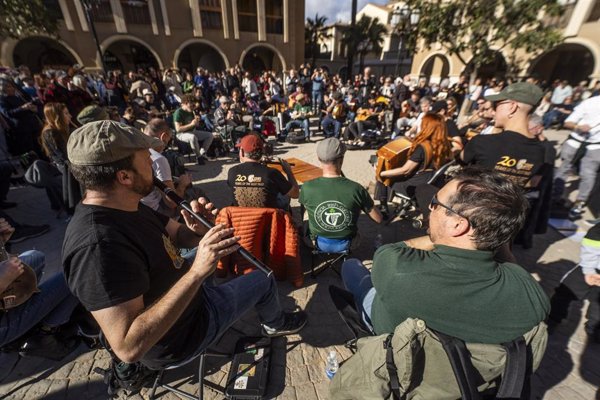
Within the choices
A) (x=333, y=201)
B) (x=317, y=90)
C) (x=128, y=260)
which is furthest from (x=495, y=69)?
(x=128, y=260)

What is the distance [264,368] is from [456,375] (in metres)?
1.58

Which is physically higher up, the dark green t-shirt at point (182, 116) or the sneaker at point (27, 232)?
the dark green t-shirt at point (182, 116)

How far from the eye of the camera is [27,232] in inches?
167

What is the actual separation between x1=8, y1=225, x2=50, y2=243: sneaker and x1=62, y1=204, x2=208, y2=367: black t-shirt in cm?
416

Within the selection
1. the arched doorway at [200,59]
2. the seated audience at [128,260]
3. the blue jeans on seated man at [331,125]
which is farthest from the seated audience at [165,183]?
the arched doorway at [200,59]

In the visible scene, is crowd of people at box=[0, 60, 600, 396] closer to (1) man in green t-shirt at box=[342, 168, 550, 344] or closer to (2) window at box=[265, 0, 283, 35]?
(1) man in green t-shirt at box=[342, 168, 550, 344]

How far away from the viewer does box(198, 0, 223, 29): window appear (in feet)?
66.8

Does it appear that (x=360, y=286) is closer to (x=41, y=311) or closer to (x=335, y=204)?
(x=335, y=204)

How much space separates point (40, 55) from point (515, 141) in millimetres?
32021

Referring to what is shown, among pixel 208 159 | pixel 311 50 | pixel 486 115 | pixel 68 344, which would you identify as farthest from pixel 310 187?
pixel 311 50

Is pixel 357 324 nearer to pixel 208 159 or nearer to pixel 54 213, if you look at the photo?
pixel 54 213

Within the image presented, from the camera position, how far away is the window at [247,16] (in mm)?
21656

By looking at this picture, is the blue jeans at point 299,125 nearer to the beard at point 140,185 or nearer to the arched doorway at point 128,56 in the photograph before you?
the beard at point 140,185

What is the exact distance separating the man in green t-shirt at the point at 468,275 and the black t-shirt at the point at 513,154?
1511mm
